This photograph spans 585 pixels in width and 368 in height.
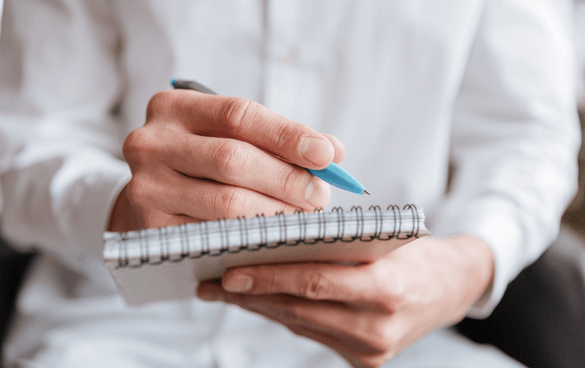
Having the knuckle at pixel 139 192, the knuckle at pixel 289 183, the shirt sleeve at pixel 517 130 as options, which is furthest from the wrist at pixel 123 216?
the shirt sleeve at pixel 517 130

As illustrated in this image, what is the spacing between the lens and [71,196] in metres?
0.49

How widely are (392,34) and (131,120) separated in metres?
0.44

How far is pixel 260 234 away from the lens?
219mm

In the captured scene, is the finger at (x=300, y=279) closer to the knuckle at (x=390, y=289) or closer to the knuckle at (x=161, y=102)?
the knuckle at (x=390, y=289)

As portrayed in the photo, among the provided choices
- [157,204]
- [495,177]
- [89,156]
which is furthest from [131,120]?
[495,177]

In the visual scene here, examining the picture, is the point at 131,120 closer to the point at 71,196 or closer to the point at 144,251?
the point at 71,196

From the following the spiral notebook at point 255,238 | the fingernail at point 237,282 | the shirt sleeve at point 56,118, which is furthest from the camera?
the shirt sleeve at point 56,118

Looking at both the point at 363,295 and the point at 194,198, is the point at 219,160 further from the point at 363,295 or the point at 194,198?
the point at 363,295

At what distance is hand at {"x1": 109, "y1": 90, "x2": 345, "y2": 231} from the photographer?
267 mm

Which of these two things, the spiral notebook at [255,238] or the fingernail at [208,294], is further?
the fingernail at [208,294]

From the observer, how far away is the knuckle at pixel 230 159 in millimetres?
264

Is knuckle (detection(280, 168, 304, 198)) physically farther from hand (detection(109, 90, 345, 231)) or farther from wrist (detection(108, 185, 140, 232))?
wrist (detection(108, 185, 140, 232))

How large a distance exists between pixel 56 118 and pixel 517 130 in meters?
0.78

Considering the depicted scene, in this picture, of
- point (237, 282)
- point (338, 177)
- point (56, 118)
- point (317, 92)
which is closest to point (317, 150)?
point (338, 177)
